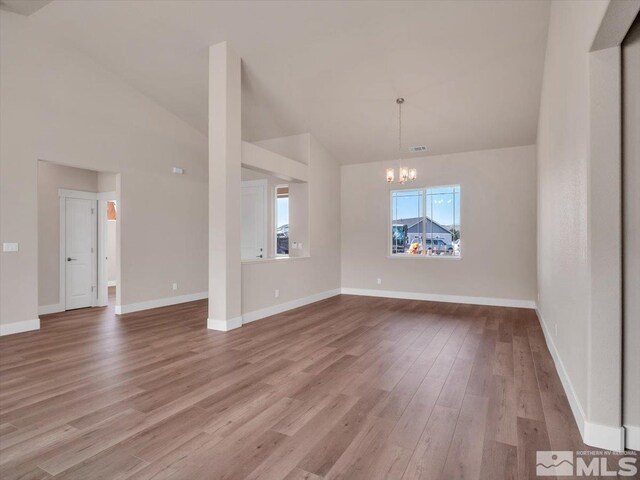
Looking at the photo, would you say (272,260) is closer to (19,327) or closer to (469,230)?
(19,327)

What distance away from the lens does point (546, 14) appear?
3.79m

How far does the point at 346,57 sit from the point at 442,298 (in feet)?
15.8

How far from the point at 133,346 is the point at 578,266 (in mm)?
4375

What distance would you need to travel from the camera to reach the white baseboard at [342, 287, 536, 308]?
6414 mm

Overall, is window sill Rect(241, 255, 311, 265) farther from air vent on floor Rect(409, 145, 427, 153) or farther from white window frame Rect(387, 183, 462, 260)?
air vent on floor Rect(409, 145, 427, 153)

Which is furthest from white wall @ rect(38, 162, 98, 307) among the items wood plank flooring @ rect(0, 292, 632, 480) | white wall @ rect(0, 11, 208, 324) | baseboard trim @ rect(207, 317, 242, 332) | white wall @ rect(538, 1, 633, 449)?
white wall @ rect(538, 1, 633, 449)

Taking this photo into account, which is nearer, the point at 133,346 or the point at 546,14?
the point at 546,14

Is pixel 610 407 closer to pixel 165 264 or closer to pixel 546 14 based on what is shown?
pixel 546 14

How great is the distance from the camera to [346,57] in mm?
4793

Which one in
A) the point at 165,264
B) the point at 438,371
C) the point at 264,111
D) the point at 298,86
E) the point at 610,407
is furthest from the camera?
the point at 165,264

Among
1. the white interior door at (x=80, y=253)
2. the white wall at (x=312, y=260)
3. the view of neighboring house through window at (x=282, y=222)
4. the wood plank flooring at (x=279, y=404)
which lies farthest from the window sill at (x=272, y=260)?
the white interior door at (x=80, y=253)

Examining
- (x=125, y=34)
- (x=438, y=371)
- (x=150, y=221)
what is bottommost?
(x=438, y=371)

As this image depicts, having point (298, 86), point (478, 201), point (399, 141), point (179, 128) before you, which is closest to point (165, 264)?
point (179, 128)

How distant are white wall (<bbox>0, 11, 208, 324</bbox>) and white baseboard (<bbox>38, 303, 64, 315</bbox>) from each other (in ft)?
3.94
